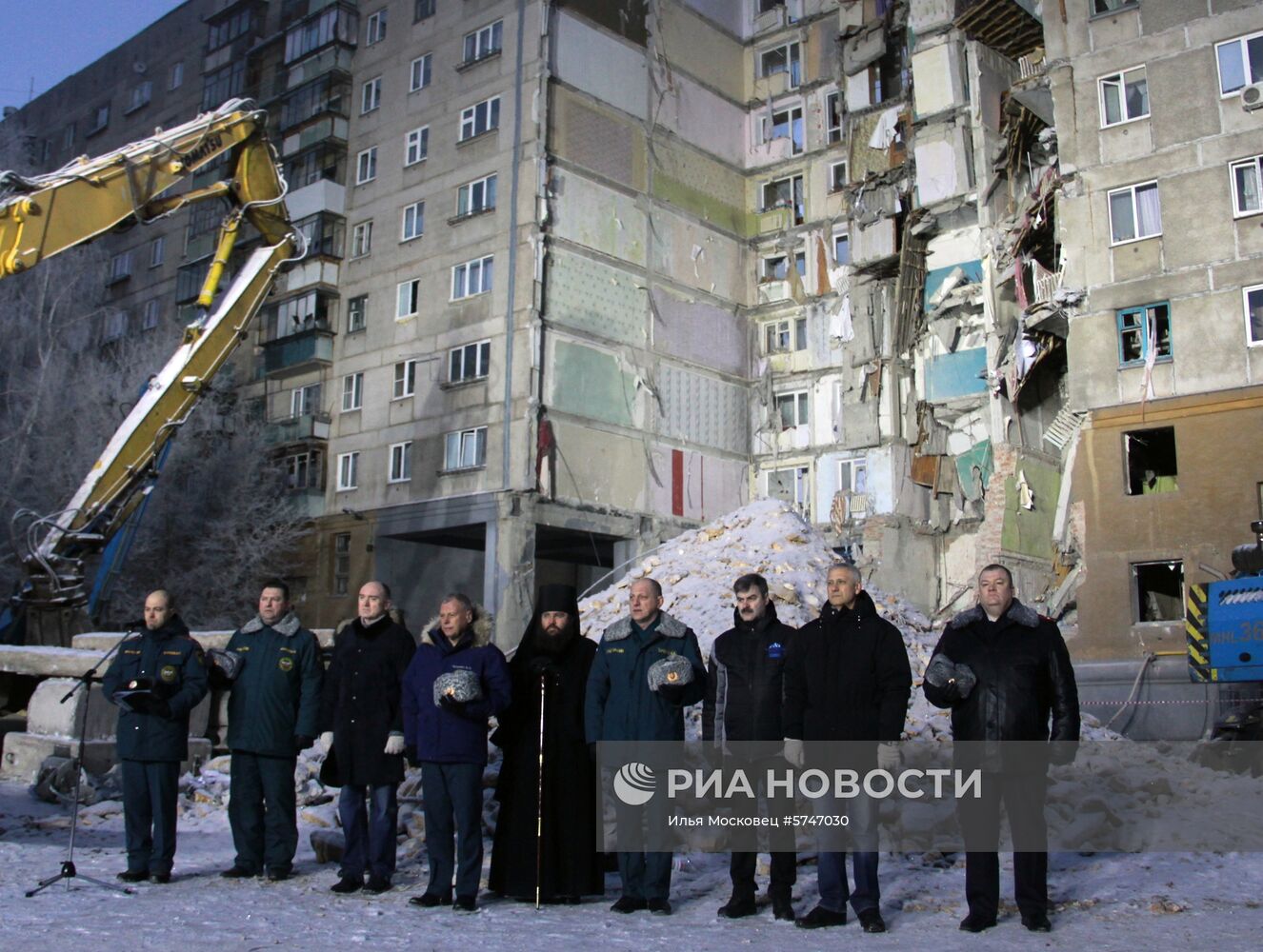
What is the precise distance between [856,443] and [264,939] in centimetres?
2763

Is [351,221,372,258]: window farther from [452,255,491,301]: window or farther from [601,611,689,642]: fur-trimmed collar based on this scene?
[601,611,689,642]: fur-trimmed collar

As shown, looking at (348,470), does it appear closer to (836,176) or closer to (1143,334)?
(836,176)

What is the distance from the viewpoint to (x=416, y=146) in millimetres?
32812

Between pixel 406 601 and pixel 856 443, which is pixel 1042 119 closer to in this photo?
pixel 856 443

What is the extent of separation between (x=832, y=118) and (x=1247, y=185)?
54.1 feet

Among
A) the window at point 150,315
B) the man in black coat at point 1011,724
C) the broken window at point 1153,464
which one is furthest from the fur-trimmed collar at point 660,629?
the window at point 150,315

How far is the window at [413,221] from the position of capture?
32.2m

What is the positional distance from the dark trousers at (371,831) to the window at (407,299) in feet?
82.7

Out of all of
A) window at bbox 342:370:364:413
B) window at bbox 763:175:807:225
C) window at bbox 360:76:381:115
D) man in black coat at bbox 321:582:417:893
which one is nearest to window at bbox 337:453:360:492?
window at bbox 342:370:364:413

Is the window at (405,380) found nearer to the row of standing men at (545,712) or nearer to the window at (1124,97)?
the window at (1124,97)

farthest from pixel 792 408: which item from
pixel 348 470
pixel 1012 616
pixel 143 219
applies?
pixel 1012 616

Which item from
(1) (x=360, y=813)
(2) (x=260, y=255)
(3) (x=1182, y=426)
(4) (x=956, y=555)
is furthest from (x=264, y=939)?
(4) (x=956, y=555)

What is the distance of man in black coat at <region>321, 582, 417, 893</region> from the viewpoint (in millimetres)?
7531

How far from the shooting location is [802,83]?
35.5 metres
